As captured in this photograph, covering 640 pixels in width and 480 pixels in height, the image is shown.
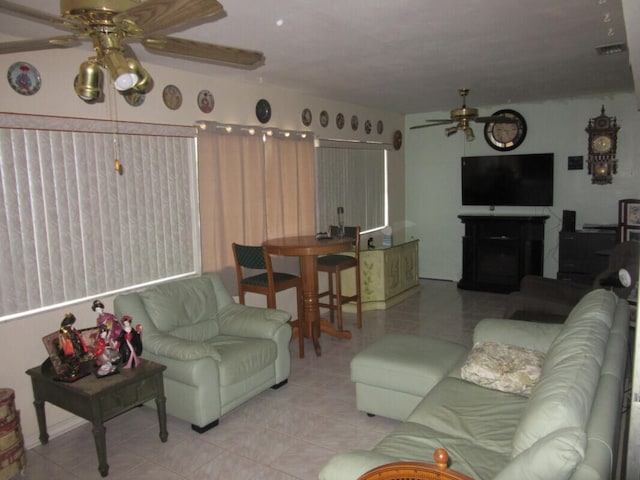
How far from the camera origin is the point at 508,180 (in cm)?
689

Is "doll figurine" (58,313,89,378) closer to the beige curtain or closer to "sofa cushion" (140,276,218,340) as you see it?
"sofa cushion" (140,276,218,340)

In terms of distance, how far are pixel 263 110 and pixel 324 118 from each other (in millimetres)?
1122

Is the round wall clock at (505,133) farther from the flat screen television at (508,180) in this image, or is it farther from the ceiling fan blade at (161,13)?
the ceiling fan blade at (161,13)

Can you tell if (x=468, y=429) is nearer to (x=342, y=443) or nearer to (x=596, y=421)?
(x=596, y=421)

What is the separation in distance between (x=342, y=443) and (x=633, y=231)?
13.8ft

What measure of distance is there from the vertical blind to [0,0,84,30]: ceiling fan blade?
1.68 metres

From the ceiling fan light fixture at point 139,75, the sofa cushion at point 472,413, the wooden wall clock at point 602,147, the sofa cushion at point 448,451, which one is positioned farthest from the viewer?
the wooden wall clock at point 602,147

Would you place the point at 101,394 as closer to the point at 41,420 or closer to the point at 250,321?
the point at 41,420

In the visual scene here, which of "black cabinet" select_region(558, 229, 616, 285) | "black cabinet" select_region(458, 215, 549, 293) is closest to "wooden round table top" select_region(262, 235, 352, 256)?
"black cabinet" select_region(458, 215, 549, 293)

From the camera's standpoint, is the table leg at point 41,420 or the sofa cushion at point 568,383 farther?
the table leg at point 41,420

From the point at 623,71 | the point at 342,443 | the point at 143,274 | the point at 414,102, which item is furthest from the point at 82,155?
the point at 623,71

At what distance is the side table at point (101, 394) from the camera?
2742 mm

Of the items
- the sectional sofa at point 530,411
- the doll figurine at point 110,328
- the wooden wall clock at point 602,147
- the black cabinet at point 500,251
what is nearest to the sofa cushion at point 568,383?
the sectional sofa at point 530,411

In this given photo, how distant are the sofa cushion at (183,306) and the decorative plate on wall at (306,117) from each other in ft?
7.65
